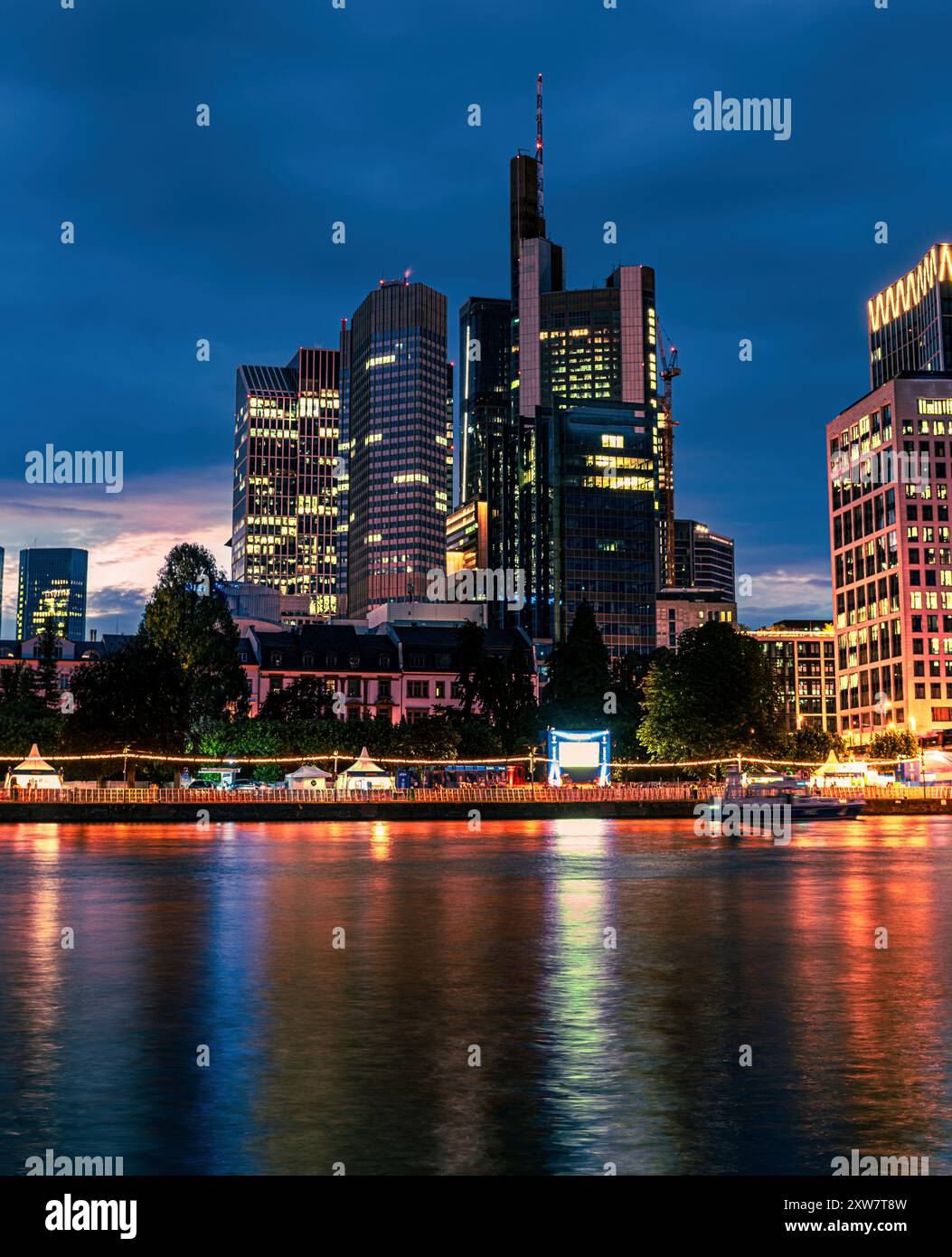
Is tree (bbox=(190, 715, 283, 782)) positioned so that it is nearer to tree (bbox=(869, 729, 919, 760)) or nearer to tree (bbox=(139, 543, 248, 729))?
tree (bbox=(139, 543, 248, 729))

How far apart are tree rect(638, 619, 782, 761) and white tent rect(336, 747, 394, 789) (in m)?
23.8

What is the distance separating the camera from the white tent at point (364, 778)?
111688mm

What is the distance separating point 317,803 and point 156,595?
1305 inches

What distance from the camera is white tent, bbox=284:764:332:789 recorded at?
112m

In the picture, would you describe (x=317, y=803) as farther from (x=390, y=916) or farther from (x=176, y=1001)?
(x=176, y=1001)

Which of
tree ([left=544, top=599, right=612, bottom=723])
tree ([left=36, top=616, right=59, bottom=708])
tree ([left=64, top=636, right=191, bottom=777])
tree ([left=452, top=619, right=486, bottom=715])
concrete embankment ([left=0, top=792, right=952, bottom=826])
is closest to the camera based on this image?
concrete embankment ([left=0, top=792, right=952, bottom=826])

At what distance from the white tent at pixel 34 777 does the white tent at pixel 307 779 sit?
63.2 feet

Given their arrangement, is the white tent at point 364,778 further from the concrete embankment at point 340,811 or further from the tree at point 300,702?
the tree at point 300,702

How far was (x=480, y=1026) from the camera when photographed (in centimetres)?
1518

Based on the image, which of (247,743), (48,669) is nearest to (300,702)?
(48,669)

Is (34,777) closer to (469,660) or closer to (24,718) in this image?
(24,718)

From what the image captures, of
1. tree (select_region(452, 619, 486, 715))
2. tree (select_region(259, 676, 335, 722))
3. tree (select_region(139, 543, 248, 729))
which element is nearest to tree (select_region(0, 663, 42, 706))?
tree (select_region(259, 676, 335, 722))

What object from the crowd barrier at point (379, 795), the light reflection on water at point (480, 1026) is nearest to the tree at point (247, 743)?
the crowd barrier at point (379, 795)

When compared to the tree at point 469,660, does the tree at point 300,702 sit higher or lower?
lower
